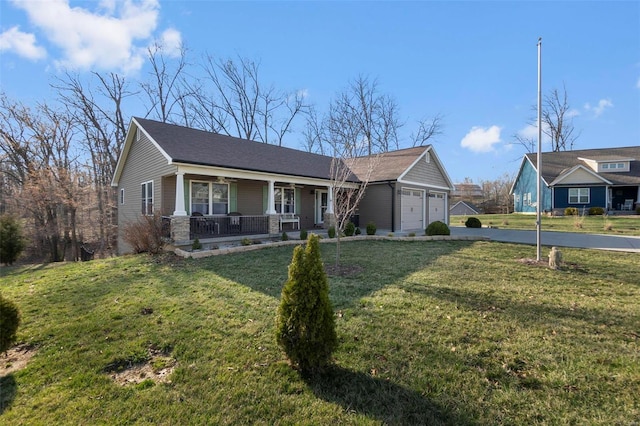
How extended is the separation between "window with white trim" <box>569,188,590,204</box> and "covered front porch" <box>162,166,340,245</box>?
79.9 ft

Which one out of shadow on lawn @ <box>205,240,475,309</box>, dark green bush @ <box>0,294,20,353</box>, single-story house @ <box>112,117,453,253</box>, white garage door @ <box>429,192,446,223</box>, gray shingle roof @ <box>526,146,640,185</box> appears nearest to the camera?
dark green bush @ <box>0,294,20,353</box>

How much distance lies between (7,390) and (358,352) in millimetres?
3603

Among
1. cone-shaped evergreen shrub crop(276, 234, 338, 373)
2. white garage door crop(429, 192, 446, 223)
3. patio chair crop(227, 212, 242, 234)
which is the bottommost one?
cone-shaped evergreen shrub crop(276, 234, 338, 373)

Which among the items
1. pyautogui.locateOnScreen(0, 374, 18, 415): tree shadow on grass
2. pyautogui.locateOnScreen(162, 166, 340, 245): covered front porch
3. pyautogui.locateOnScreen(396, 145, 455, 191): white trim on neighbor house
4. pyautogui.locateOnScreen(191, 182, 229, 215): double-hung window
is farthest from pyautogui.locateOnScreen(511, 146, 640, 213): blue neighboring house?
pyautogui.locateOnScreen(0, 374, 18, 415): tree shadow on grass

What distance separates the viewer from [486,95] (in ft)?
49.6

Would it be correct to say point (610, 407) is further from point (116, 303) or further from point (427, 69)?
point (427, 69)

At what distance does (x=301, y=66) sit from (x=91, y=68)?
611 inches

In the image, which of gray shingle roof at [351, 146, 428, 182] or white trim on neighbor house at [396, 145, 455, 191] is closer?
white trim on neighbor house at [396, 145, 455, 191]

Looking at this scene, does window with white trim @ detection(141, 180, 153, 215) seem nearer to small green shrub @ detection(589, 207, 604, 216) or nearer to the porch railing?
the porch railing

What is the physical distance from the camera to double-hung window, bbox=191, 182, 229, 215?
12258 millimetres

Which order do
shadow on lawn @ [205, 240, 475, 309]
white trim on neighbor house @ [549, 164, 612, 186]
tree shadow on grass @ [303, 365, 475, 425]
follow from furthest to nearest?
white trim on neighbor house @ [549, 164, 612, 186]
shadow on lawn @ [205, 240, 475, 309]
tree shadow on grass @ [303, 365, 475, 425]

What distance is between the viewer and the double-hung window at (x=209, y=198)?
1226 cm

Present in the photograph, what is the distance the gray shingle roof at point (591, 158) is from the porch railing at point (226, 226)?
2716 cm

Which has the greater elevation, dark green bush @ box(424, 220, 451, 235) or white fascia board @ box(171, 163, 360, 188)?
white fascia board @ box(171, 163, 360, 188)
